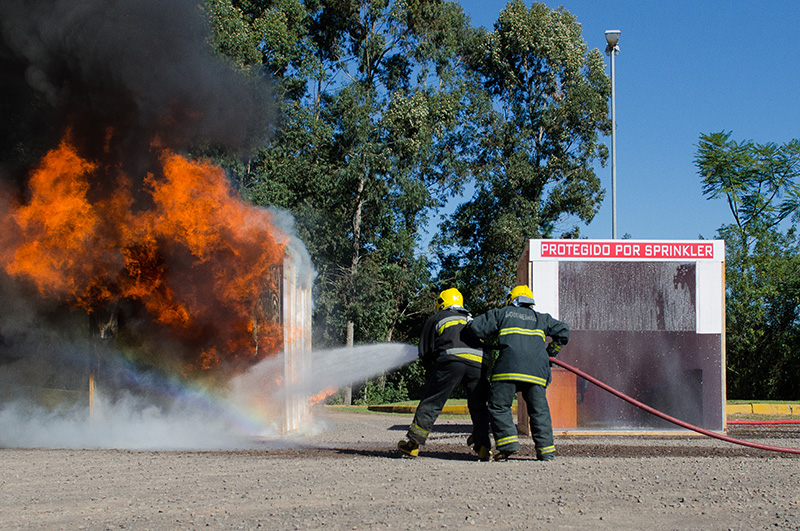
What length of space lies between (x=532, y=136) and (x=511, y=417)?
23359mm

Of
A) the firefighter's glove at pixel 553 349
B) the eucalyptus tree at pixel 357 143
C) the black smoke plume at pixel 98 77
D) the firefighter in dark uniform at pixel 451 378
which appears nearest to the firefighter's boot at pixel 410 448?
the firefighter in dark uniform at pixel 451 378

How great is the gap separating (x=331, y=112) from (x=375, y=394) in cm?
1025

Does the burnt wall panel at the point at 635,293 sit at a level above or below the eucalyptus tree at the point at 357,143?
below

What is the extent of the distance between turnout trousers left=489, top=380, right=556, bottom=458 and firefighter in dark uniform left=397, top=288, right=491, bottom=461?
0.19 m

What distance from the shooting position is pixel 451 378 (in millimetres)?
7773

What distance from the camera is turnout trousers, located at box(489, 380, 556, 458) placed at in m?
7.58

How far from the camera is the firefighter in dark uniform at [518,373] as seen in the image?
7.64 metres

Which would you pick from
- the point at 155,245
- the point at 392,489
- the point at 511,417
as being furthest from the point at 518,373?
the point at 155,245

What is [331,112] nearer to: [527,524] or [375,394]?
[375,394]

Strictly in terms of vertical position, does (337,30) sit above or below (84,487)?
above

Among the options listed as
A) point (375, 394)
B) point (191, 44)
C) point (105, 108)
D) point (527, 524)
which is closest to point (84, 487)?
point (527, 524)

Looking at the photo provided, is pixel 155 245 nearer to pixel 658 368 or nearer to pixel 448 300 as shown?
pixel 448 300

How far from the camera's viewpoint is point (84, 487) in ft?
20.3

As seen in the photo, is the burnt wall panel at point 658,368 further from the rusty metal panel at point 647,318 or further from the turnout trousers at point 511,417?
the turnout trousers at point 511,417
